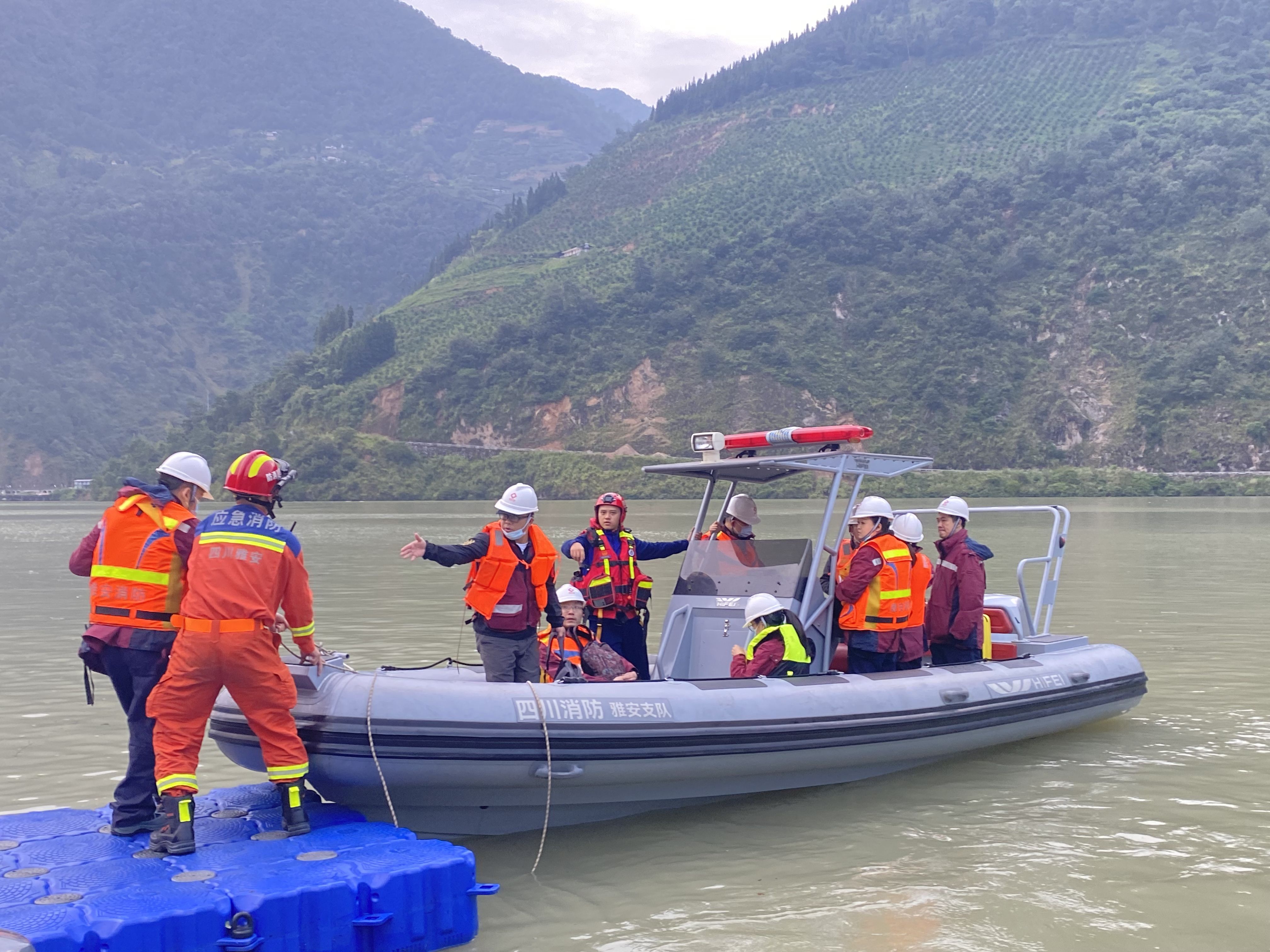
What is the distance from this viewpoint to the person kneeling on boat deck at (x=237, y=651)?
459 centimetres

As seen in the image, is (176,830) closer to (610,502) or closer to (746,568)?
(610,502)

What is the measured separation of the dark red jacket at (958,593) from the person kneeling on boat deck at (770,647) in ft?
4.19

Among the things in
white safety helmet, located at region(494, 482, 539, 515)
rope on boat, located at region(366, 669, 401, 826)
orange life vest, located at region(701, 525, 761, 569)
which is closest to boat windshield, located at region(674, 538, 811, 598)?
orange life vest, located at region(701, 525, 761, 569)

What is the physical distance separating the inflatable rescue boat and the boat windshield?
0.5 inches

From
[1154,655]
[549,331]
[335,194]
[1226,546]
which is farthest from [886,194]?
[335,194]

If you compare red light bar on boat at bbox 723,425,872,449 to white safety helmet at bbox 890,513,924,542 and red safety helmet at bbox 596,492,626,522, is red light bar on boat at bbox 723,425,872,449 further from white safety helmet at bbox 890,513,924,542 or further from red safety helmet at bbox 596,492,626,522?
red safety helmet at bbox 596,492,626,522

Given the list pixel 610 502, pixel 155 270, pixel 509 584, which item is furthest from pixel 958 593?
pixel 155 270

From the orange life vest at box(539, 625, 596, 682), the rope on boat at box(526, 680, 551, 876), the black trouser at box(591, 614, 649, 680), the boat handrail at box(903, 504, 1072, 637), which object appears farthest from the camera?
the boat handrail at box(903, 504, 1072, 637)

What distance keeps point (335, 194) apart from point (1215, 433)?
154050 mm

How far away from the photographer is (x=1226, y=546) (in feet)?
75.6

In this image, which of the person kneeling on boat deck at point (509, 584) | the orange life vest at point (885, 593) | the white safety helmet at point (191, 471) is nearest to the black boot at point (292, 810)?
the white safety helmet at point (191, 471)

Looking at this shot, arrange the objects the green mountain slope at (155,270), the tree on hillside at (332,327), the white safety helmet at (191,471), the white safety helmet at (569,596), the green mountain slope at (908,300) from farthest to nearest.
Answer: the green mountain slope at (155,270) < the tree on hillside at (332,327) < the green mountain slope at (908,300) < the white safety helmet at (569,596) < the white safety helmet at (191,471)

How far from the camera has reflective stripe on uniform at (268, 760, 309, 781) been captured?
483cm

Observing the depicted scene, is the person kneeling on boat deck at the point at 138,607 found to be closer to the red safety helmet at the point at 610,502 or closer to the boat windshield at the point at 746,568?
the red safety helmet at the point at 610,502
